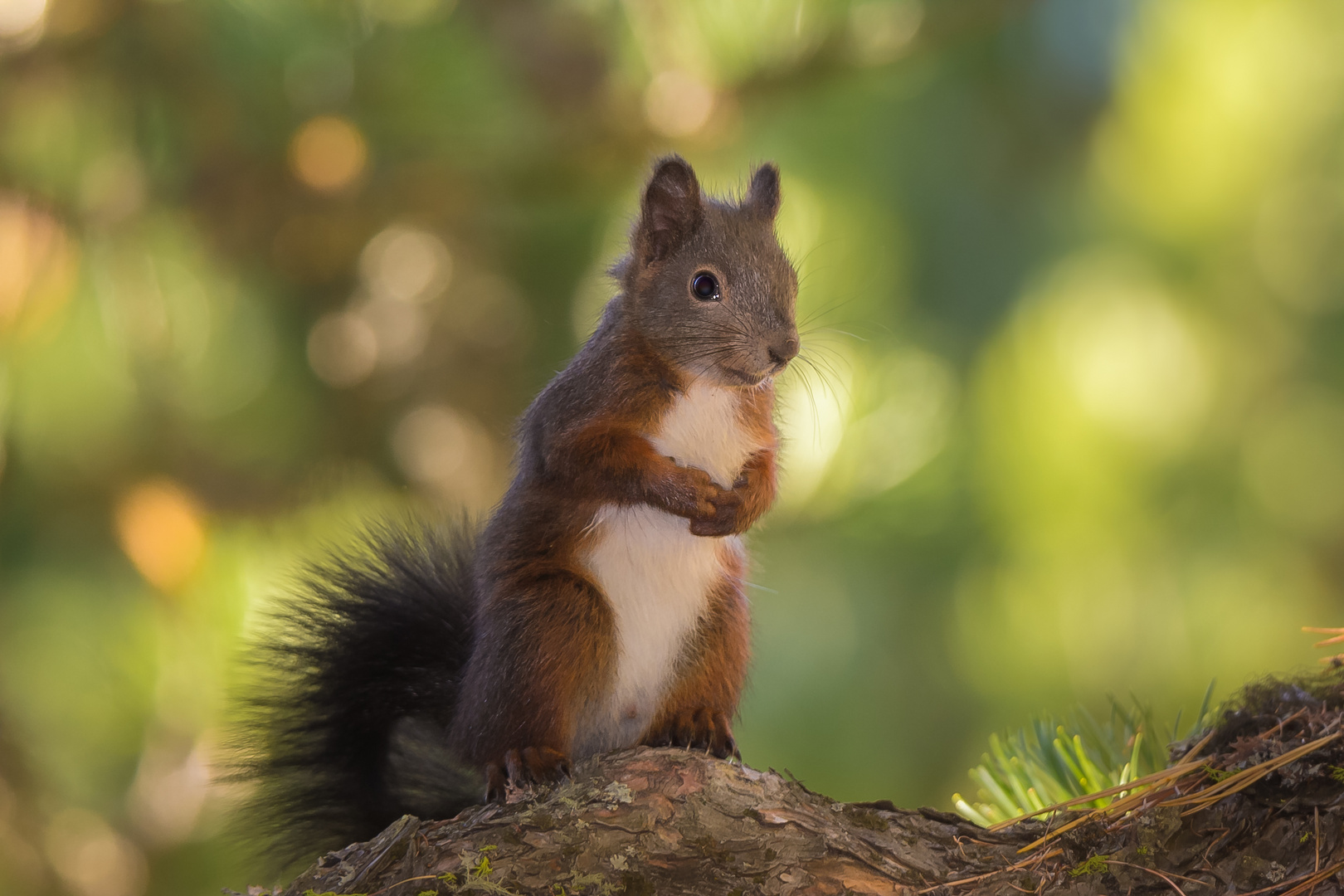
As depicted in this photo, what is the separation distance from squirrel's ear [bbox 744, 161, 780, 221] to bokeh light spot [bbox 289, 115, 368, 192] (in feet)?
3.21

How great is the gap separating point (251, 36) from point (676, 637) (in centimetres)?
151

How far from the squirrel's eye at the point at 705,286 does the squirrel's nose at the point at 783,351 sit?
0.12 metres

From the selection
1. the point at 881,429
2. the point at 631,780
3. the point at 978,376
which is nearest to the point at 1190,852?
the point at 631,780

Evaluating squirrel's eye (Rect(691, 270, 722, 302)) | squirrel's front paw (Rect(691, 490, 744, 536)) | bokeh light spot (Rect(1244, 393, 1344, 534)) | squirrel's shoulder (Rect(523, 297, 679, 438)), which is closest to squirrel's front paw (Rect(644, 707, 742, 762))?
squirrel's front paw (Rect(691, 490, 744, 536))

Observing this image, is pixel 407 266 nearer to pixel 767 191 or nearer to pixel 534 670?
pixel 767 191

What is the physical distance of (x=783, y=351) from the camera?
1527 millimetres

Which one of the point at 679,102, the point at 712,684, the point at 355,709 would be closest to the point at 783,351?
the point at 712,684

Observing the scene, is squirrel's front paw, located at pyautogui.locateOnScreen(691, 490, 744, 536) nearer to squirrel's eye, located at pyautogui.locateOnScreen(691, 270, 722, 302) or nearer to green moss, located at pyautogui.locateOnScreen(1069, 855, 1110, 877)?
squirrel's eye, located at pyautogui.locateOnScreen(691, 270, 722, 302)

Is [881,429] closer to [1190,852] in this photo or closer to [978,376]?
[978,376]

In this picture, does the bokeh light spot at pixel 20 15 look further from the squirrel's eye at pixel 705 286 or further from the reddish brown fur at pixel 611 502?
the squirrel's eye at pixel 705 286

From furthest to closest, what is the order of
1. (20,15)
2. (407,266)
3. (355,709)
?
(407,266), (20,15), (355,709)

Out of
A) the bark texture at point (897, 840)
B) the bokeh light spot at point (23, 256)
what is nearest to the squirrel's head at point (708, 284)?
the bark texture at point (897, 840)

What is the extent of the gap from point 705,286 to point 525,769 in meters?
0.67

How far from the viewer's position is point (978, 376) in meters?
2.82
